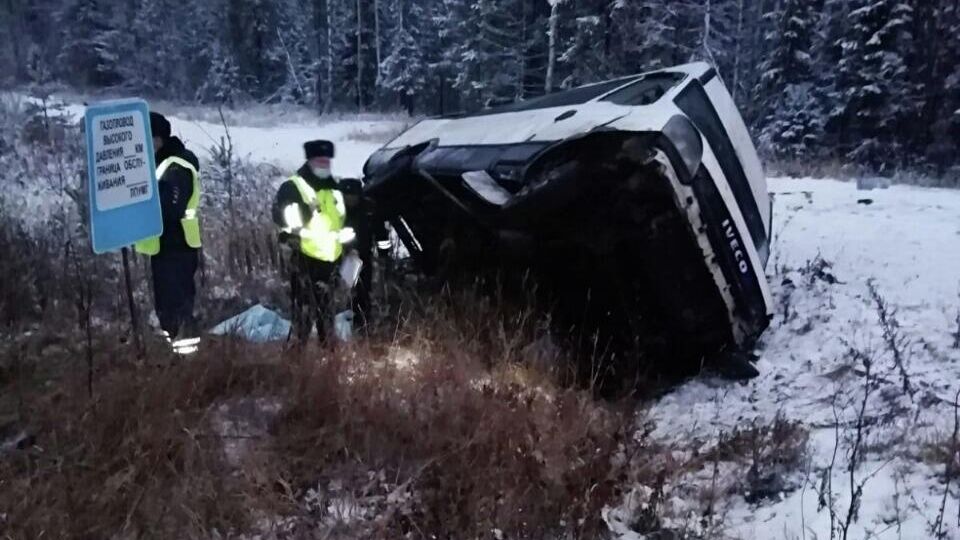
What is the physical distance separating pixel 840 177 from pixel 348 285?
9.20m

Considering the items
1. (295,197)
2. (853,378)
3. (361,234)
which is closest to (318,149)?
(295,197)

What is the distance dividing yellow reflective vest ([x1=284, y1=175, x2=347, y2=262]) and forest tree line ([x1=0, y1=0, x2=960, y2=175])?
1452cm

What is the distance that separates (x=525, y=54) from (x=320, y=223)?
2733cm

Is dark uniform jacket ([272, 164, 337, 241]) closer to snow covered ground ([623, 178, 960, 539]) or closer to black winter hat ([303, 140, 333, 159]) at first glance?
black winter hat ([303, 140, 333, 159])

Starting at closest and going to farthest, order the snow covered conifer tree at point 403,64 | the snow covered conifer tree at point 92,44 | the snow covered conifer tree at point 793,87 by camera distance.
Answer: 1. the snow covered conifer tree at point 793,87
2. the snow covered conifer tree at point 403,64
3. the snow covered conifer tree at point 92,44

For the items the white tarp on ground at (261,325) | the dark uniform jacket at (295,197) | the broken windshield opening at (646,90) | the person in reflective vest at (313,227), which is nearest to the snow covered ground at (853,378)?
the broken windshield opening at (646,90)

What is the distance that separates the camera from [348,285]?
16.3ft

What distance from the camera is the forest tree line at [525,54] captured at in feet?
62.4

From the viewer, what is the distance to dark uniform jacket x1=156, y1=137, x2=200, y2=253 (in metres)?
4.82

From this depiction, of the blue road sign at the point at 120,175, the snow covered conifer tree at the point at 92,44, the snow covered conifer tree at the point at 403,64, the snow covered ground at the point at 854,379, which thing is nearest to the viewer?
the snow covered ground at the point at 854,379

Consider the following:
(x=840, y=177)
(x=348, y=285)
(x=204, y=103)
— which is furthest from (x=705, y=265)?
(x=204, y=103)

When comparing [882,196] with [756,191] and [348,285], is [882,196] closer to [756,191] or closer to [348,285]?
[756,191]

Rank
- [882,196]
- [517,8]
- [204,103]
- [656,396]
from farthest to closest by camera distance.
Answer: [204,103] < [517,8] < [882,196] < [656,396]

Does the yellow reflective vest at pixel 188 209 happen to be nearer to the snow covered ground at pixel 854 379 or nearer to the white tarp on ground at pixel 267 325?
the white tarp on ground at pixel 267 325
